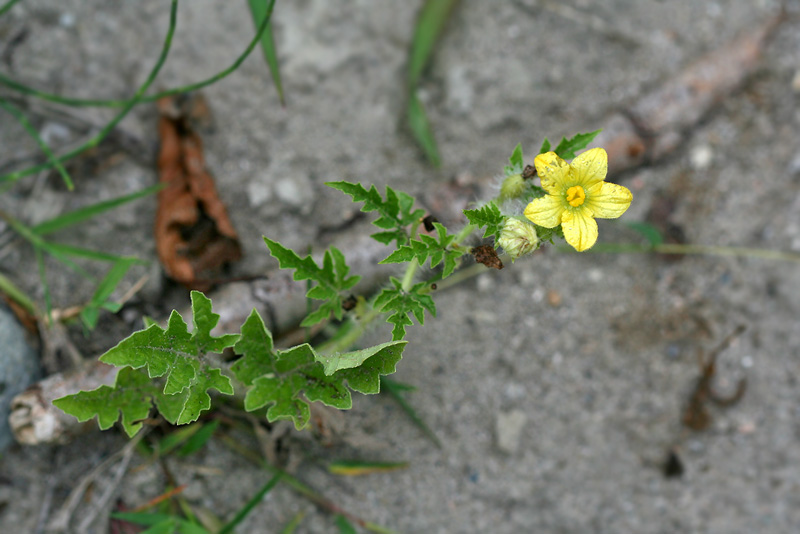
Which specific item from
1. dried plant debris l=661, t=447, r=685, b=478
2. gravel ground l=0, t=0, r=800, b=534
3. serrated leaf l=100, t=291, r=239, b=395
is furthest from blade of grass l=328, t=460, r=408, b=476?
dried plant debris l=661, t=447, r=685, b=478

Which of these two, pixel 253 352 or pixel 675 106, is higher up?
pixel 675 106

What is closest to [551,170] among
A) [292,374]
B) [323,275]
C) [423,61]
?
[323,275]

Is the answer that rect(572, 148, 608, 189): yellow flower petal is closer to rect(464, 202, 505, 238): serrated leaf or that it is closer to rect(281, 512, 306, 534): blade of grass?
rect(464, 202, 505, 238): serrated leaf

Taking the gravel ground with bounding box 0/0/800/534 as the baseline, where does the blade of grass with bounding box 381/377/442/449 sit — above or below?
below

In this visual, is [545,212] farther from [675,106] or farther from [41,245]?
[41,245]

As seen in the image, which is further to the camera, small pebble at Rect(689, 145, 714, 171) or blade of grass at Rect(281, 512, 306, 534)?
small pebble at Rect(689, 145, 714, 171)

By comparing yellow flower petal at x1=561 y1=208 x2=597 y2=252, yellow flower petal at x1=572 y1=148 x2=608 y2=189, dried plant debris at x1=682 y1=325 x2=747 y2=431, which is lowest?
yellow flower petal at x1=561 y1=208 x2=597 y2=252
